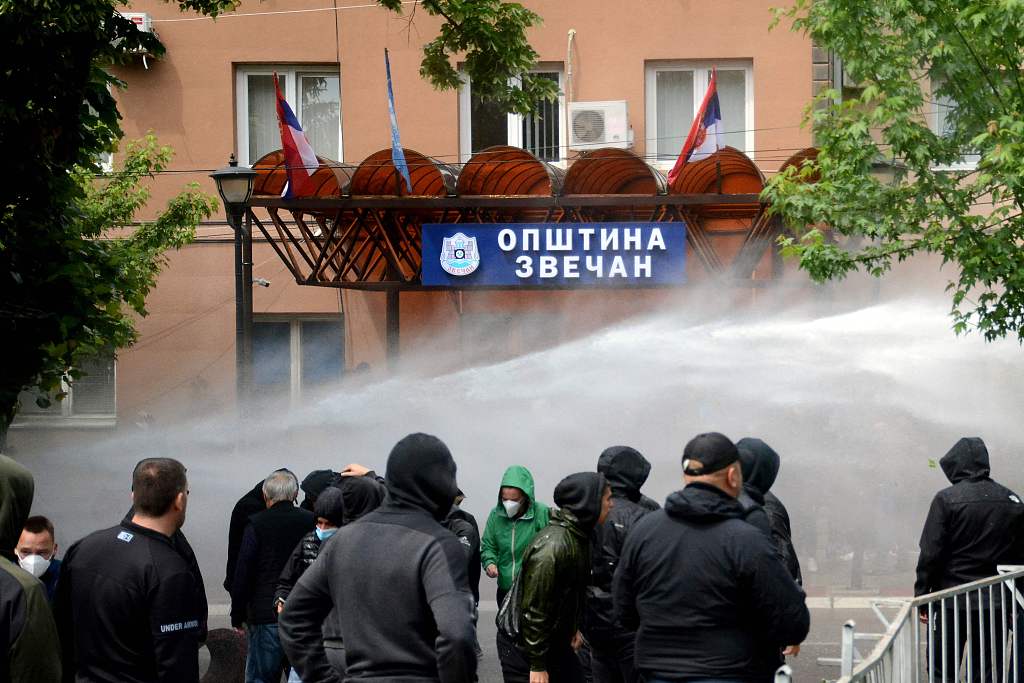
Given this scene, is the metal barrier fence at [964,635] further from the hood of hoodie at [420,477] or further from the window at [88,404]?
the window at [88,404]

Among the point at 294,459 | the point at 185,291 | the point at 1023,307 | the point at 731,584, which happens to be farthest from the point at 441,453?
the point at 185,291

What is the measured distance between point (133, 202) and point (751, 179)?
698cm

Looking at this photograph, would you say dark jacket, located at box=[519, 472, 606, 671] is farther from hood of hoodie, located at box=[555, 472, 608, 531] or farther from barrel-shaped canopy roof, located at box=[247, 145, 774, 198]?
barrel-shaped canopy roof, located at box=[247, 145, 774, 198]

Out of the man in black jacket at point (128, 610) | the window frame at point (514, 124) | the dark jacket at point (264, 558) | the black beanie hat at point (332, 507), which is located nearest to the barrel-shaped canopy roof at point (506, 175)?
the window frame at point (514, 124)

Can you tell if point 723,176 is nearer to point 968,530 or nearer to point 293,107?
point 293,107

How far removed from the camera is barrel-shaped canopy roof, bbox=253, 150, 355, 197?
15422 mm

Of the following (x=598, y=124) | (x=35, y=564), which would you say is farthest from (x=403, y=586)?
(x=598, y=124)

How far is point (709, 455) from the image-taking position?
4.73m

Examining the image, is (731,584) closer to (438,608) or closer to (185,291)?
(438,608)

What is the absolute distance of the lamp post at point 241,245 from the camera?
40.7 feet

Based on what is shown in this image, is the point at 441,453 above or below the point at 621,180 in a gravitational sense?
below

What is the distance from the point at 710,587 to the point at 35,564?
318 centimetres

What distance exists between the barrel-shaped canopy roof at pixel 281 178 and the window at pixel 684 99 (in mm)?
4170

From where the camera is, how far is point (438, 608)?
13.2 feet
